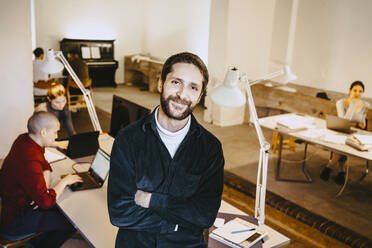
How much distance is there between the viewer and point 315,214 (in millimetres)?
3996

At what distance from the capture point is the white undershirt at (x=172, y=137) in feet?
5.93

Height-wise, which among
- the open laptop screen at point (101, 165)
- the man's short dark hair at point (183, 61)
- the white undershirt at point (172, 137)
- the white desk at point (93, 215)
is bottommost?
the white desk at point (93, 215)

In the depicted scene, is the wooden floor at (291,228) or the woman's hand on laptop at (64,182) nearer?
the woman's hand on laptop at (64,182)

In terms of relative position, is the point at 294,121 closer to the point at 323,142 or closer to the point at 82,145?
the point at 323,142

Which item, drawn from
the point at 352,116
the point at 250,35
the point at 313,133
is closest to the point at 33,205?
the point at 313,133

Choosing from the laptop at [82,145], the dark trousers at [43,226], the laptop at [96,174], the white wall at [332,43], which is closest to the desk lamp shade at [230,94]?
the laptop at [96,174]

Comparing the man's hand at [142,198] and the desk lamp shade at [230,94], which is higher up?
the desk lamp shade at [230,94]

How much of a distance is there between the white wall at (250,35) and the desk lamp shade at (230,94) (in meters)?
4.96

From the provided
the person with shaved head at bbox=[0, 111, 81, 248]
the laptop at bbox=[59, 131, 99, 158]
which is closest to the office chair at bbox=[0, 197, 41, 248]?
Answer: the person with shaved head at bbox=[0, 111, 81, 248]

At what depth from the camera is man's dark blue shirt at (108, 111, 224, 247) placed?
5.81 ft

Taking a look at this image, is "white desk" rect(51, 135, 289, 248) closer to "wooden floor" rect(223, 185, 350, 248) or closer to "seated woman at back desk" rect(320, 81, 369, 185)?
"wooden floor" rect(223, 185, 350, 248)

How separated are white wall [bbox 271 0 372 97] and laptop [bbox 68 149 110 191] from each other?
493 centimetres

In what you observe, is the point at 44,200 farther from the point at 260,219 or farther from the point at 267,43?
the point at 267,43

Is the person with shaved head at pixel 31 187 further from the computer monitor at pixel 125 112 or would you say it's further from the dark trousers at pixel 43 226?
the computer monitor at pixel 125 112
